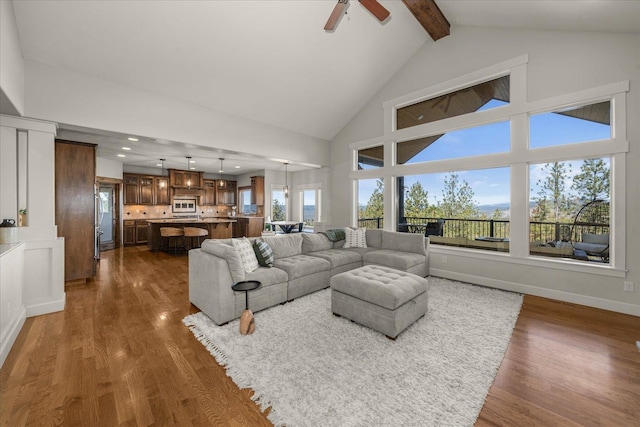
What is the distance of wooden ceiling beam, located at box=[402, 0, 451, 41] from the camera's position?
4199 millimetres

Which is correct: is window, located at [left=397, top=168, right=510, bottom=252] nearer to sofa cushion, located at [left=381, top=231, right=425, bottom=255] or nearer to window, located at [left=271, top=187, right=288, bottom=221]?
sofa cushion, located at [left=381, top=231, right=425, bottom=255]

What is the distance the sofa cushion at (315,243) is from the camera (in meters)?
4.60

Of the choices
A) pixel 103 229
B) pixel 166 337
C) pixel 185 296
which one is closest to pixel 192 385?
pixel 166 337

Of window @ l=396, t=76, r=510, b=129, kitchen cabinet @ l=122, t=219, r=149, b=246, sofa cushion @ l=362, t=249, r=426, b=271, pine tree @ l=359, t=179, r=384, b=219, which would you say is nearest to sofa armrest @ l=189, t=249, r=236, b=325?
sofa cushion @ l=362, t=249, r=426, b=271

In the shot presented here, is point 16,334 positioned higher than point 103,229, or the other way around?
point 103,229

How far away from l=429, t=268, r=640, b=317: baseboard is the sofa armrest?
12.7 ft

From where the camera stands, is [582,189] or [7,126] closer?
[7,126]

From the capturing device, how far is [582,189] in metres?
3.71

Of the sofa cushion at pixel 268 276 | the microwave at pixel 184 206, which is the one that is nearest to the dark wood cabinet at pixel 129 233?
the microwave at pixel 184 206

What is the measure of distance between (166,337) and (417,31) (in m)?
6.25

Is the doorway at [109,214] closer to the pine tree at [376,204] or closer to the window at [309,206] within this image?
the window at [309,206]

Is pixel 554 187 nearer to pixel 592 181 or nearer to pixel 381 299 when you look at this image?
pixel 592 181

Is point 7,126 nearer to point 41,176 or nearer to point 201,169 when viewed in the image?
point 41,176

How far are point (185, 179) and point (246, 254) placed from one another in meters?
7.21
